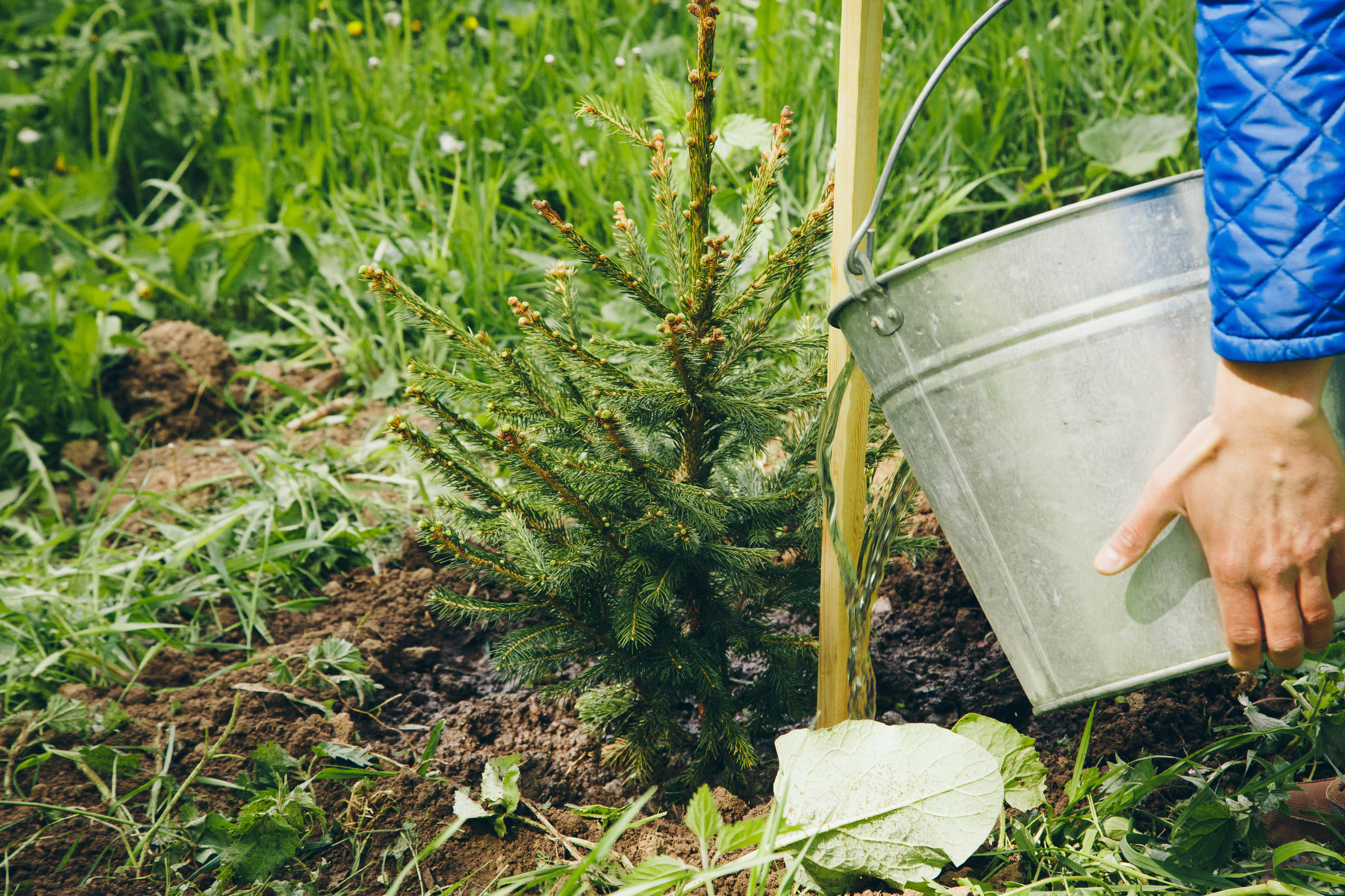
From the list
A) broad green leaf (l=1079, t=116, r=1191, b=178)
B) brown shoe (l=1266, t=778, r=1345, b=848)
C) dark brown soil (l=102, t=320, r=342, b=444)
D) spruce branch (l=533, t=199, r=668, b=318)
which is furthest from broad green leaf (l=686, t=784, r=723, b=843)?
broad green leaf (l=1079, t=116, r=1191, b=178)

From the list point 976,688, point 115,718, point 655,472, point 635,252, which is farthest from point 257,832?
point 976,688

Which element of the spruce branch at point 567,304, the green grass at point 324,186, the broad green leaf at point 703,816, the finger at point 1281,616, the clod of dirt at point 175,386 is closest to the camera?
the finger at point 1281,616

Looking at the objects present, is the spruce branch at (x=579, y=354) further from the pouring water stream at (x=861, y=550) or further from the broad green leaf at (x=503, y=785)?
the broad green leaf at (x=503, y=785)

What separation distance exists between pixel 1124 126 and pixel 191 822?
8.96ft

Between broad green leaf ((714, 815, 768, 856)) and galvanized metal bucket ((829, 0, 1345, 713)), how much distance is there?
39 centimetres

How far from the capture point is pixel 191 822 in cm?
143

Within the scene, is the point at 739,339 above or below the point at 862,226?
below

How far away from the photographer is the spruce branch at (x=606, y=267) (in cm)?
128

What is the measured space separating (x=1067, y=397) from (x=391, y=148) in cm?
268

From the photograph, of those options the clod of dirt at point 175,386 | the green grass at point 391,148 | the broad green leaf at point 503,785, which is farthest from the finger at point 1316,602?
the clod of dirt at point 175,386

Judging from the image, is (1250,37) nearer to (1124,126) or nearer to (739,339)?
(739,339)

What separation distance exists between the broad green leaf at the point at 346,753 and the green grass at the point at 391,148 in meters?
1.27

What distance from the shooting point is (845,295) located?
1207 mm

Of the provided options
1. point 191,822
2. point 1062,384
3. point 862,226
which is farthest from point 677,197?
point 191,822
